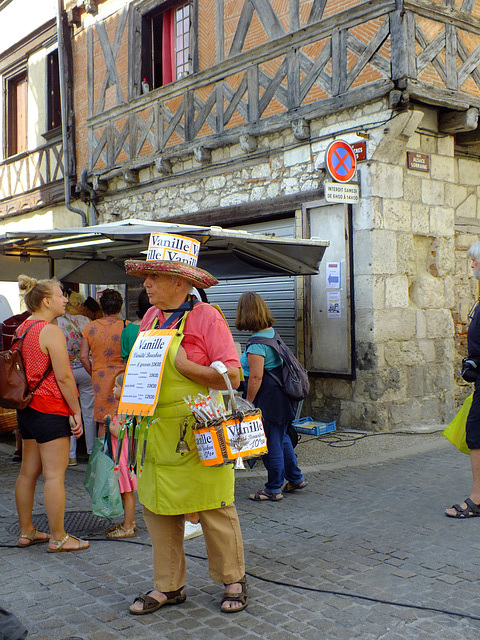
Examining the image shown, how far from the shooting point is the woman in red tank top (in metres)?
4.27

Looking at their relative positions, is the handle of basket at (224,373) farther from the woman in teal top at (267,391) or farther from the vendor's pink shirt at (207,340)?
the woman in teal top at (267,391)

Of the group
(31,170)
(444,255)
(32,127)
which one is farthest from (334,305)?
(32,127)

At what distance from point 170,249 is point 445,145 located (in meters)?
6.51

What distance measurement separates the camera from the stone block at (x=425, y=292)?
8.62 metres

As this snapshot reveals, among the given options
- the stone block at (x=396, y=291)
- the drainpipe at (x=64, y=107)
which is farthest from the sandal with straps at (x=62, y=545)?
the drainpipe at (x=64, y=107)

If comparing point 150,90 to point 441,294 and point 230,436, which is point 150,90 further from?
point 230,436

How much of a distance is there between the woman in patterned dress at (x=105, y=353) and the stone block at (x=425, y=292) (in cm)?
420

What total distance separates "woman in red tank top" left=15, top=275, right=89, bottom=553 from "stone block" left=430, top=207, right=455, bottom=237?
5.73 m

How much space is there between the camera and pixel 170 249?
339cm

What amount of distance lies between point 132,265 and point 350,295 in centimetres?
511

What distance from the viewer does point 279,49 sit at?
900 centimetres

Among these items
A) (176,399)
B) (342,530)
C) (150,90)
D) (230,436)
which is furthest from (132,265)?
(150,90)

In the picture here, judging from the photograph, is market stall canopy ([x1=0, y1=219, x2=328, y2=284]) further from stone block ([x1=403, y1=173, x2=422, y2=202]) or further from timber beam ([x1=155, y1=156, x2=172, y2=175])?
timber beam ([x1=155, y1=156, x2=172, y2=175])

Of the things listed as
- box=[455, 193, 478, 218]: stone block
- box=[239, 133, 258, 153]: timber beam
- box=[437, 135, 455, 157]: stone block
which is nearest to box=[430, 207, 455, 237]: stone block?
box=[455, 193, 478, 218]: stone block
